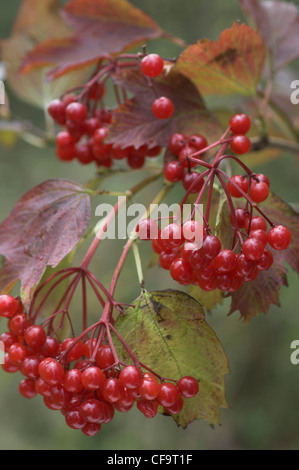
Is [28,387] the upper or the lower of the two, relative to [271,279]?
lower

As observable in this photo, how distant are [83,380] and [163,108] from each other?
Answer: 26 cm

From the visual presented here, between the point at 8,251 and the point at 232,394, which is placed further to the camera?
the point at 232,394

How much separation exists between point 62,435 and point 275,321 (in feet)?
2.28

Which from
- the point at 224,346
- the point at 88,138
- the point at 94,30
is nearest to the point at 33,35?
the point at 94,30

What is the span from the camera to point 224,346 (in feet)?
4.24

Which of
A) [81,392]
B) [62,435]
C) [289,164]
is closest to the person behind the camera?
[81,392]

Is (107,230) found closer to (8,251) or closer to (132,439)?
(8,251)

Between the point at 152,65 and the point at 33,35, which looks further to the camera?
the point at 33,35

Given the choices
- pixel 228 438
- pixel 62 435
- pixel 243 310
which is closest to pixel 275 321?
pixel 228 438

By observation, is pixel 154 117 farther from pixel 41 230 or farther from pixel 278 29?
pixel 278 29

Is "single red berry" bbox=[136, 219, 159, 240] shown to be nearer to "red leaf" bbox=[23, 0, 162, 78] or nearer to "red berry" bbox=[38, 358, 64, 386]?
"red berry" bbox=[38, 358, 64, 386]

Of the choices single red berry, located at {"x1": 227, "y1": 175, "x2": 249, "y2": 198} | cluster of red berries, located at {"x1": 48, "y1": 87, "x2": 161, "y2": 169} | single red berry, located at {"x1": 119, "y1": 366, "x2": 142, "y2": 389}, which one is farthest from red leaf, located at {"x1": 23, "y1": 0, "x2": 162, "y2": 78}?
single red berry, located at {"x1": 119, "y1": 366, "x2": 142, "y2": 389}

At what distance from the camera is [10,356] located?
1.44ft

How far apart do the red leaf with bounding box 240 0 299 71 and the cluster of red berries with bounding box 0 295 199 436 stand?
43 centimetres
